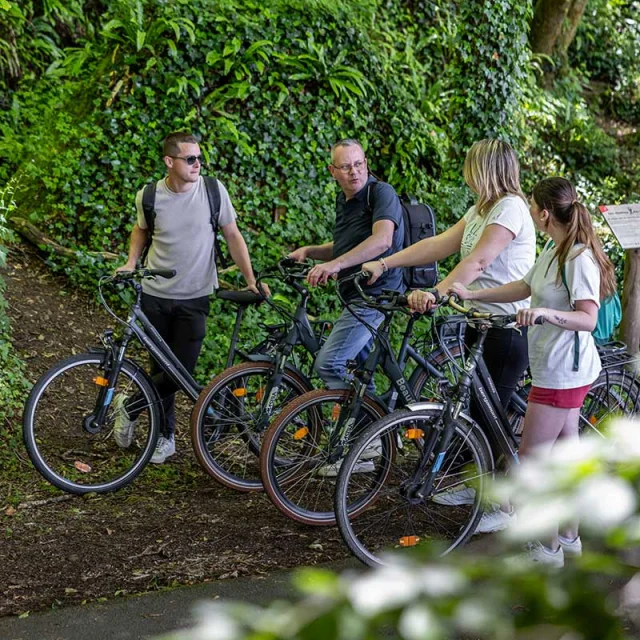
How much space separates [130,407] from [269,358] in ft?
3.19

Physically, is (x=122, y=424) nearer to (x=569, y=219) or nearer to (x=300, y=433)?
(x=300, y=433)

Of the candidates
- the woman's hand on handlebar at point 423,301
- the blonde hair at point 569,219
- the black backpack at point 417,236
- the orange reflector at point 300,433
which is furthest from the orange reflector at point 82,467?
the blonde hair at point 569,219

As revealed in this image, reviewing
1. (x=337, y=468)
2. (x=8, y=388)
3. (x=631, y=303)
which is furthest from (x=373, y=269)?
(x=8, y=388)

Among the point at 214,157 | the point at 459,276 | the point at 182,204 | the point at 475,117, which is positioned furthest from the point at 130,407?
the point at 475,117

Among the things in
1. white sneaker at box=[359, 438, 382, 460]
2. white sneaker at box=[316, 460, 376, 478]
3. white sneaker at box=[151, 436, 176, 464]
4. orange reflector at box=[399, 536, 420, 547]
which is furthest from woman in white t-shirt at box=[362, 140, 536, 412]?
white sneaker at box=[151, 436, 176, 464]

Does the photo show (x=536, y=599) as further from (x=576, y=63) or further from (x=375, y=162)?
(x=576, y=63)

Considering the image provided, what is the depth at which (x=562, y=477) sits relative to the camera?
869 millimetres

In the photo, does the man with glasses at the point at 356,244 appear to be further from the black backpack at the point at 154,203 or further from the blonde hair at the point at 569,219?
the blonde hair at the point at 569,219

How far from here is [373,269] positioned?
5.37 meters

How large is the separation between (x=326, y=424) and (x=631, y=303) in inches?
113

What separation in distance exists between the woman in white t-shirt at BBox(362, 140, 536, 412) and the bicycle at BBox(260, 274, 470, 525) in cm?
29

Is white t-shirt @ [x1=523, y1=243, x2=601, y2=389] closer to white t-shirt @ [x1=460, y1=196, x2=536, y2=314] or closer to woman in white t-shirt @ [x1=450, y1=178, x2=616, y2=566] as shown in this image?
woman in white t-shirt @ [x1=450, y1=178, x2=616, y2=566]

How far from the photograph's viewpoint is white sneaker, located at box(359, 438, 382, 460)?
Result: 4.99 m

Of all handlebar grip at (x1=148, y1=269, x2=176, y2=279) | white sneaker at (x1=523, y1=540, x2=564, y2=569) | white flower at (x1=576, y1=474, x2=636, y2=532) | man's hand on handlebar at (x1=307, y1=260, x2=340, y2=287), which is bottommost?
handlebar grip at (x1=148, y1=269, x2=176, y2=279)
